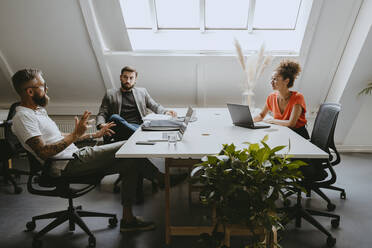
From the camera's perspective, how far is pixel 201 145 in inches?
86.0

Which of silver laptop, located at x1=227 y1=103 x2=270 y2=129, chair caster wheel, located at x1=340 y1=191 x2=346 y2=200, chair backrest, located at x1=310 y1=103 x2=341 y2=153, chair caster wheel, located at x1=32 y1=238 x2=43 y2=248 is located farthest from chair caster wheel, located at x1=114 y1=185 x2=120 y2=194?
chair caster wheel, located at x1=340 y1=191 x2=346 y2=200

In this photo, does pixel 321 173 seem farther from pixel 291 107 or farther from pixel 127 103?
pixel 127 103

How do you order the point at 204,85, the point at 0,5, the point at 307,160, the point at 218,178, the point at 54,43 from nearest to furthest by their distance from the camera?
the point at 218,178
the point at 307,160
the point at 0,5
the point at 54,43
the point at 204,85

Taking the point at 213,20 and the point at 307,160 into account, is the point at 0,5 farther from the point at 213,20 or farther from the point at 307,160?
the point at 307,160

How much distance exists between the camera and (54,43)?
13.0ft

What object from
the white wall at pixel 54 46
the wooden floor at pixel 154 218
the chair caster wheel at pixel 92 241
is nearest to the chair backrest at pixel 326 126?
the wooden floor at pixel 154 218

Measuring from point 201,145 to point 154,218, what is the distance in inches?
35.2

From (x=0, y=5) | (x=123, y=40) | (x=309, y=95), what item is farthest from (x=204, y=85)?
(x=0, y=5)

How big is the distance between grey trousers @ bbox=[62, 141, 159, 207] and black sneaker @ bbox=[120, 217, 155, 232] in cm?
17

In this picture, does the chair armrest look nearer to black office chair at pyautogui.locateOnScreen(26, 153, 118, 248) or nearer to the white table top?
black office chair at pyautogui.locateOnScreen(26, 153, 118, 248)

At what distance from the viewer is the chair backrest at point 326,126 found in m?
2.41

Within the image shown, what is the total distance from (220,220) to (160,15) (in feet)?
10.7

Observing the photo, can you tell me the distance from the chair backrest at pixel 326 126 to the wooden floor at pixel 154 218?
0.68 metres

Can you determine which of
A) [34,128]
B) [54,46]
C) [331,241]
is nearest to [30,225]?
[34,128]
